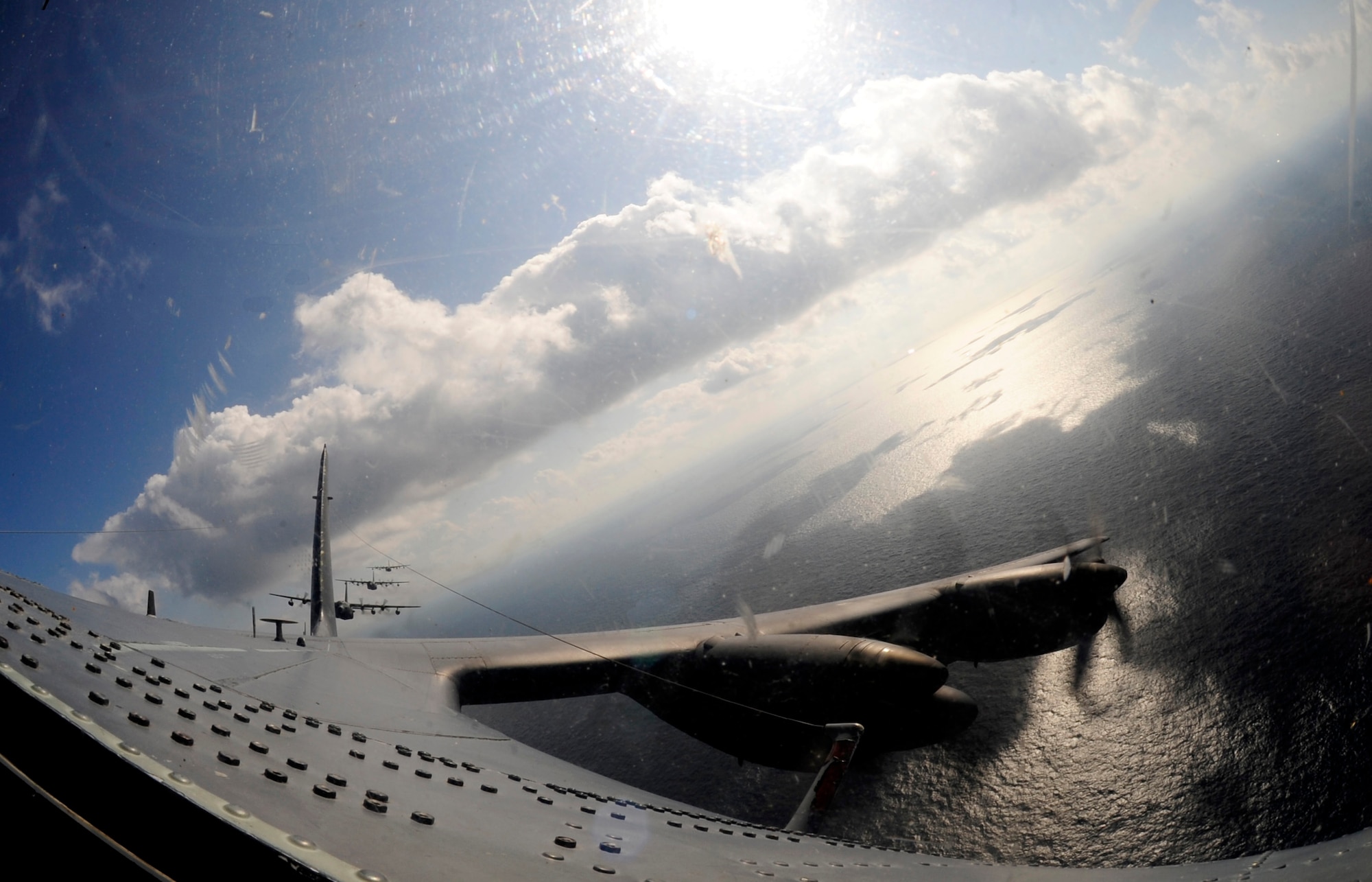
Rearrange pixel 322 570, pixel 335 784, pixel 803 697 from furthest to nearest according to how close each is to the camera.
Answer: pixel 322 570 < pixel 803 697 < pixel 335 784

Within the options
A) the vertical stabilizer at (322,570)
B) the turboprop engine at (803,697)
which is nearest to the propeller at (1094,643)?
the turboprop engine at (803,697)

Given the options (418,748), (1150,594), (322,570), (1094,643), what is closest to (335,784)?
(418,748)

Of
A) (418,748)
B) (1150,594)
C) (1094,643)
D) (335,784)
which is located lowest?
(1094,643)

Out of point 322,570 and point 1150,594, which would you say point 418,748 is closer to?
point 322,570

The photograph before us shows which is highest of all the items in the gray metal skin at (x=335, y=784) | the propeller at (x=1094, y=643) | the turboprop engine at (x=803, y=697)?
the gray metal skin at (x=335, y=784)

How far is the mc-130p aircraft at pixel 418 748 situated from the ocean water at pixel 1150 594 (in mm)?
2414

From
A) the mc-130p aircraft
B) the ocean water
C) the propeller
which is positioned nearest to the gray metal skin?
the mc-130p aircraft

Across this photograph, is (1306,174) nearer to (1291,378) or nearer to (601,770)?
(1291,378)

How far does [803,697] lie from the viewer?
12242 mm

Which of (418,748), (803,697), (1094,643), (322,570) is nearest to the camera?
(418,748)

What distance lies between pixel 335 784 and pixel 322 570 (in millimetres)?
18630

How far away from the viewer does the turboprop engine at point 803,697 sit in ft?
37.6

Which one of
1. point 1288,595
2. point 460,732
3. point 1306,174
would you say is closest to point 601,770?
point 460,732

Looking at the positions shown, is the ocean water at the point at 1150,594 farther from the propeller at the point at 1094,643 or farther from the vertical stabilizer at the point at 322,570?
the vertical stabilizer at the point at 322,570
